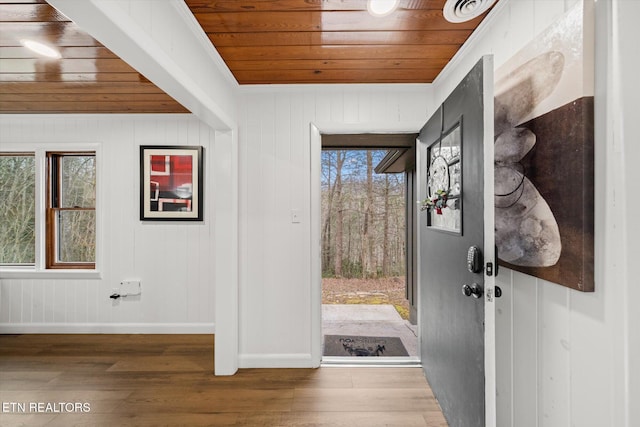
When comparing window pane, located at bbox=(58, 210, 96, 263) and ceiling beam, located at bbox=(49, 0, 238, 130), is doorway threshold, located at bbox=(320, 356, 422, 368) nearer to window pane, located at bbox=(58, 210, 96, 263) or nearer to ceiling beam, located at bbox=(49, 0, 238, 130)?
ceiling beam, located at bbox=(49, 0, 238, 130)

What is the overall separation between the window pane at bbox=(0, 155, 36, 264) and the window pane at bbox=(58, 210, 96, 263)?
0.30 m

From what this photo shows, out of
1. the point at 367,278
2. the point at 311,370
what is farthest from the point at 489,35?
the point at 367,278

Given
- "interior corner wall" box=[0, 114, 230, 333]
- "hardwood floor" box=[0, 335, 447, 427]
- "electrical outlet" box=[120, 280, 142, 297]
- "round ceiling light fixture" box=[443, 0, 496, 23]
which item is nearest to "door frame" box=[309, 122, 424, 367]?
"hardwood floor" box=[0, 335, 447, 427]

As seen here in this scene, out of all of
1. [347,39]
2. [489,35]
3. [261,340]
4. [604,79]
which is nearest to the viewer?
[604,79]

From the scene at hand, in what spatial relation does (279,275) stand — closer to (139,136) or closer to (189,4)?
(189,4)

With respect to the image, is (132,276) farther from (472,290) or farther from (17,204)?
(472,290)

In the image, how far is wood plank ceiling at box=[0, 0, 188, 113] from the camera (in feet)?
5.26

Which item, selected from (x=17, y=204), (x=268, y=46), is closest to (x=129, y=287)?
(x=17, y=204)

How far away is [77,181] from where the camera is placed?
3283mm

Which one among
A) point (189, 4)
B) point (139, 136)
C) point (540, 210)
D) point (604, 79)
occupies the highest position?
point (189, 4)

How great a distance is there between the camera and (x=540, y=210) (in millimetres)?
1215

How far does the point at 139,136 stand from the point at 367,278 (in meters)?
3.88

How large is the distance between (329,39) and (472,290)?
1.56m

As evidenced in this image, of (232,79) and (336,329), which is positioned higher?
(232,79)
